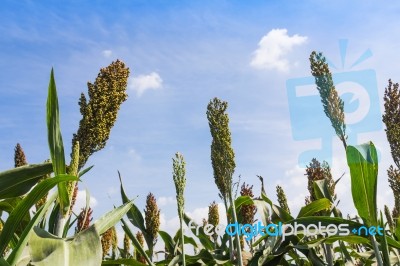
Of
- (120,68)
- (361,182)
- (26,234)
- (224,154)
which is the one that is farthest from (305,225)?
(26,234)

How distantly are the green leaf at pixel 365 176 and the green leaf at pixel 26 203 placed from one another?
1.75 metres

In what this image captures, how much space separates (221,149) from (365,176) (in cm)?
150

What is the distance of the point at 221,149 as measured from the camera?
385cm

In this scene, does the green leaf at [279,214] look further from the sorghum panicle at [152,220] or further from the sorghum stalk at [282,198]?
the sorghum stalk at [282,198]

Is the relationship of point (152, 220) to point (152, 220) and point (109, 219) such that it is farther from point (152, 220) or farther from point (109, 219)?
point (109, 219)

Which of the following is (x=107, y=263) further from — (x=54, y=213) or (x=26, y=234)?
(x=26, y=234)

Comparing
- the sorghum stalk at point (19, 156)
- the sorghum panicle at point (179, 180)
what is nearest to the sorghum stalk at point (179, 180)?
the sorghum panicle at point (179, 180)

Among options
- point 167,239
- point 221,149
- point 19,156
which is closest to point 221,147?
point 221,149

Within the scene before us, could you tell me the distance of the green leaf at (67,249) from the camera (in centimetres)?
138

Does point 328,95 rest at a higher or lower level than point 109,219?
Result: higher

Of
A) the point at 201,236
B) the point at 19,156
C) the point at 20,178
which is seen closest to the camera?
the point at 20,178

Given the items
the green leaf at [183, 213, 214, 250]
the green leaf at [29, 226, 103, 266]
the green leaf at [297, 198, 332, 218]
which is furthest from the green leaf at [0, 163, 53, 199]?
the green leaf at [183, 213, 214, 250]

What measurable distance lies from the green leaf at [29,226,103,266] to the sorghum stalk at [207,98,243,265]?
91.2 inches

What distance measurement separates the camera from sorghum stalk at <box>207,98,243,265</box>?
3799 millimetres
